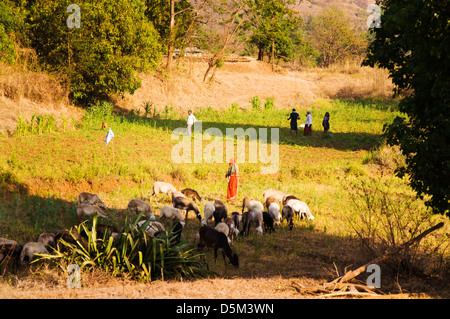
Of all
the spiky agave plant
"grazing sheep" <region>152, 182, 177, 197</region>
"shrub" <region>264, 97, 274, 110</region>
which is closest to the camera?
the spiky agave plant

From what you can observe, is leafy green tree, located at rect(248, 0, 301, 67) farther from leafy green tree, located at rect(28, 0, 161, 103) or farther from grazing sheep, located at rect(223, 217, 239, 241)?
grazing sheep, located at rect(223, 217, 239, 241)

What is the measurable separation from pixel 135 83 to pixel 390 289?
2157 cm

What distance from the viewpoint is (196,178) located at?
17.5 m

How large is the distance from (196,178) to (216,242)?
7.77 meters

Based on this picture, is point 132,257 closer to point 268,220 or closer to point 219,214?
point 219,214

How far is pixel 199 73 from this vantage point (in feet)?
141

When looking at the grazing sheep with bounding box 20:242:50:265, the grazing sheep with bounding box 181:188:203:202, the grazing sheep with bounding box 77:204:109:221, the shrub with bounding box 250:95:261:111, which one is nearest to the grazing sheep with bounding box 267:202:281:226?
the grazing sheep with bounding box 181:188:203:202

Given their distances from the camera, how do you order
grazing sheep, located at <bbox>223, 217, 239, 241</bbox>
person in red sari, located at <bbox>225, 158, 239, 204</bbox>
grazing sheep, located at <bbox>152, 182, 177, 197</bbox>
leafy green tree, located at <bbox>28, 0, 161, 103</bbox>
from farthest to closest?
1. leafy green tree, located at <bbox>28, 0, 161, 103</bbox>
2. person in red sari, located at <bbox>225, 158, 239, 204</bbox>
3. grazing sheep, located at <bbox>152, 182, 177, 197</bbox>
4. grazing sheep, located at <bbox>223, 217, 239, 241</bbox>

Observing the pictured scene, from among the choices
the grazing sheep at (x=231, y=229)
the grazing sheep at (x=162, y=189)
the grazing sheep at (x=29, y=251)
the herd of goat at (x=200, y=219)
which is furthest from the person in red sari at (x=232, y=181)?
the grazing sheep at (x=29, y=251)

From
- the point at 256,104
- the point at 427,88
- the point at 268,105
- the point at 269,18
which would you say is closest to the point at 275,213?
the point at 427,88

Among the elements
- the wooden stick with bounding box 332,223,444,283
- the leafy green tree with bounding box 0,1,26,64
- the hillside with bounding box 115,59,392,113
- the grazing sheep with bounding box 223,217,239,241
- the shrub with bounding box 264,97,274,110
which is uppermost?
the leafy green tree with bounding box 0,1,26,64

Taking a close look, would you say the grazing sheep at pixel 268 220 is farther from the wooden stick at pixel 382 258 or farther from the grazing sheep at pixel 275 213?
the wooden stick at pixel 382 258

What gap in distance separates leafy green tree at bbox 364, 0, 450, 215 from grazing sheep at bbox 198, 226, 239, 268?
12.3 feet

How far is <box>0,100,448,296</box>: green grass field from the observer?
36.0 feet
